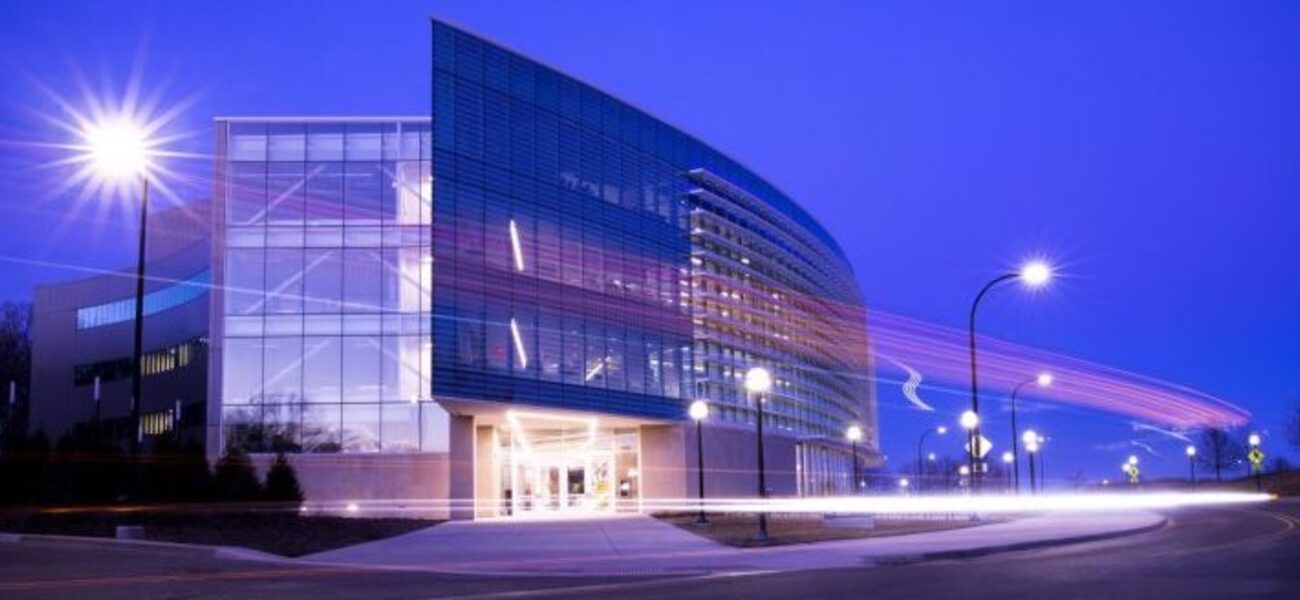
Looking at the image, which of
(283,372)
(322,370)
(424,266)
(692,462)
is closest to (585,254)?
(424,266)

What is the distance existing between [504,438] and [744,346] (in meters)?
18.0

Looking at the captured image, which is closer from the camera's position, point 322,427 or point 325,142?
point 322,427

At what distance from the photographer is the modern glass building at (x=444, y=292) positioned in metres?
49.3

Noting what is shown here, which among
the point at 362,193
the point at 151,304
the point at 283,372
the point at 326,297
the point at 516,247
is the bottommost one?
the point at 283,372

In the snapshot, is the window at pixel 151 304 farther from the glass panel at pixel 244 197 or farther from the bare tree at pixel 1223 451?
the bare tree at pixel 1223 451

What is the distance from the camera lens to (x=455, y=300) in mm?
48375

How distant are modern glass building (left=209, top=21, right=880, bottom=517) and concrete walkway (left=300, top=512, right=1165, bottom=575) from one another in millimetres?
13062

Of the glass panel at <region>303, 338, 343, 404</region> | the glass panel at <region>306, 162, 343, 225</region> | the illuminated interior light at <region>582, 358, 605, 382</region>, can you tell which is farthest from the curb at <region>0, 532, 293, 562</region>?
the illuminated interior light at <region>582, 358, 605, 382</region>

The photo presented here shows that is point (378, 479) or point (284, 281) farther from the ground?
point (284, 281)

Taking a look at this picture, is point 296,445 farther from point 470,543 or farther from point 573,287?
point 470,543

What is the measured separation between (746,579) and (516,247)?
112ft

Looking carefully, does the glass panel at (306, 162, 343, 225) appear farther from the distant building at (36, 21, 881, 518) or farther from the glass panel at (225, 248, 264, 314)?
the glass panel at (225, 248, 264, 314)

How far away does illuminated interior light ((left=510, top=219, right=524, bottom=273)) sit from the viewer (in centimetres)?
5134

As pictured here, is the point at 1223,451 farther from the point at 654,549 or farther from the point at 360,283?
the point at 654,549
